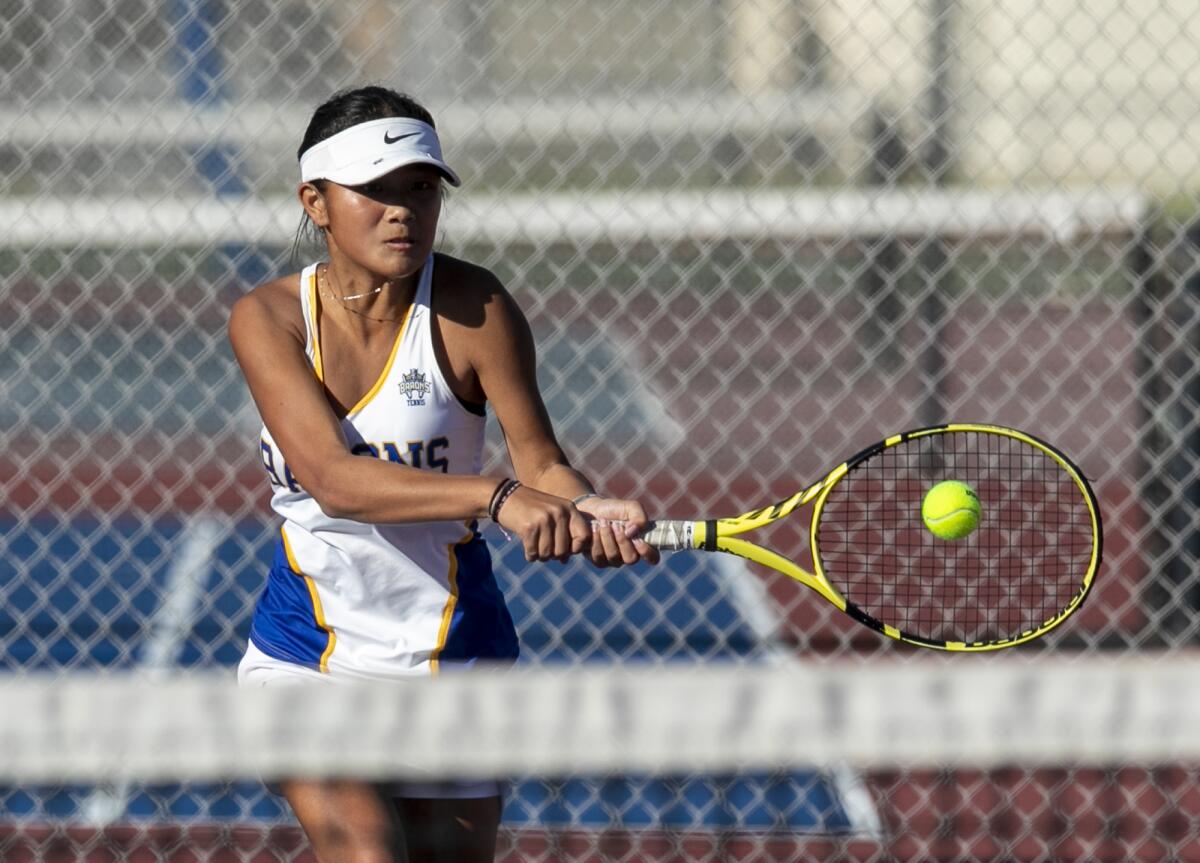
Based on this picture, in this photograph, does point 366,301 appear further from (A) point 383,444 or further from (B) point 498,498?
(B) point 498,498

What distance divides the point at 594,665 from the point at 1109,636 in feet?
4.68

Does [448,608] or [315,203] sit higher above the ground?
[315,203]

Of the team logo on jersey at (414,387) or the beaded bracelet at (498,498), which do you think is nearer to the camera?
the beaded bracelet at (498,498)

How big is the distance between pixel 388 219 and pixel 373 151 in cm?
9

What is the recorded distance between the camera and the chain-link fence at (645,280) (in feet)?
12.8

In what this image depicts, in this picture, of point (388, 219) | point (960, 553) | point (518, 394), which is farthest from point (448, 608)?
point (960, 553)

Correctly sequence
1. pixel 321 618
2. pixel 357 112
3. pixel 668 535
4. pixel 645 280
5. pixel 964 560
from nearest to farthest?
pixel 668 535 < pixel 357 112 < pixel 321 618 < pixel 964 560 < pixel 645 280

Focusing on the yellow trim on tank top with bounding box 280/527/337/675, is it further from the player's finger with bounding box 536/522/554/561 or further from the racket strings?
the racket strings

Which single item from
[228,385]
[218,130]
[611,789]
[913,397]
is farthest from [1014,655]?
[228,385]

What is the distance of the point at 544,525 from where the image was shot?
1964 millimetres

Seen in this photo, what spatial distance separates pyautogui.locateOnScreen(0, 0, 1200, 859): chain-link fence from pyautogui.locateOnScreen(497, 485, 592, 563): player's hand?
1.77m

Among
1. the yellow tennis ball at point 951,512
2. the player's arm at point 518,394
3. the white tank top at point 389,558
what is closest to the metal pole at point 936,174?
the yellow tennis ball at point 951,512

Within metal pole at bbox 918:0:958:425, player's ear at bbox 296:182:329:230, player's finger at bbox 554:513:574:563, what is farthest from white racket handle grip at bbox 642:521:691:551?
metal pole at bbox 918:0:958:425

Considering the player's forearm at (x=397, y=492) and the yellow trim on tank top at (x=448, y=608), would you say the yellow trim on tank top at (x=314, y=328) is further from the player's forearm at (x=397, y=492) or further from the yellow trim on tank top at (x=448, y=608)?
the yellow trim on tank top at (x=448, y=608)
